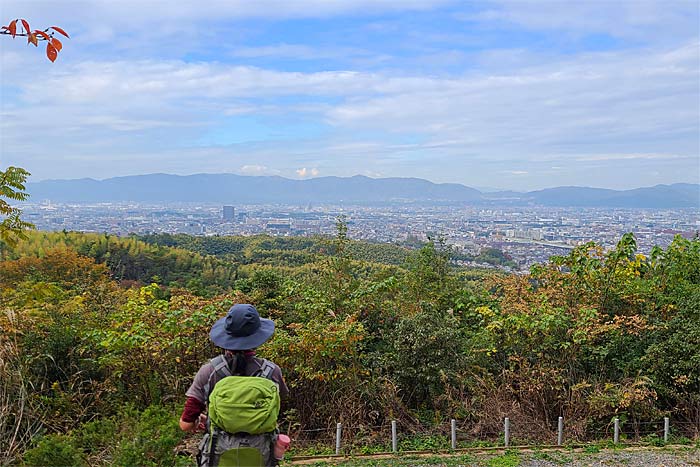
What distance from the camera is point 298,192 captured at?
330ft

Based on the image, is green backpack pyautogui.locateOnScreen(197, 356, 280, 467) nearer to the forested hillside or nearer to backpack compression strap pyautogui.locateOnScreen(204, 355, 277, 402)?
backpack compression strap pyautogui.locateOnScreen(204, 355, 277, 402)

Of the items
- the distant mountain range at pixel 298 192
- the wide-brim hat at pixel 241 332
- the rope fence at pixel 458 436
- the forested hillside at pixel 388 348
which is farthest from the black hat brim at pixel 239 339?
the distant mountain range at pixel 298 192

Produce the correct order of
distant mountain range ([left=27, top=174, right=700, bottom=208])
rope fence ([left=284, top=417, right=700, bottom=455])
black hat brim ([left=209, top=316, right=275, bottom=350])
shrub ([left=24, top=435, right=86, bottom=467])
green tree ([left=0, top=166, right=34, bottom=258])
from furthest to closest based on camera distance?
distant mountain range ([left=27, top=174, right=700, bottom=208]) < rope fence ([left=284, top=417, right=700, bottom=455]) < green tree ([left=0, top=166, right=34, bottom=258]) < shrub ([left=24, top=435, right=86, bottom=467]) < black hat brim ([left=209, top=316, right=275, bottom=350])

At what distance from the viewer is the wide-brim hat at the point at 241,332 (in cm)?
271

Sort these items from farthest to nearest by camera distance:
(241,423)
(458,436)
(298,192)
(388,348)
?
→ (298,192)
(388,348)
(458,436)
(241,423)

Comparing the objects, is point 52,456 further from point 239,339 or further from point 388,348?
point 388,348

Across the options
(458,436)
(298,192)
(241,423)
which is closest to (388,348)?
(458,436)

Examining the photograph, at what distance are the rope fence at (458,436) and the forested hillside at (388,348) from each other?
0.08 metres

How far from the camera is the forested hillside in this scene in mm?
5824

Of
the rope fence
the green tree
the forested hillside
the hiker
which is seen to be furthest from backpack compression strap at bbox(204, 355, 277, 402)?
the rope fence

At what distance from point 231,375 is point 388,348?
524 centimetres

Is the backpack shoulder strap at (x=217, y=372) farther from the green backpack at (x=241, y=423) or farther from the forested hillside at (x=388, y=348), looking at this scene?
the forested hillside at (x=388, y=348)

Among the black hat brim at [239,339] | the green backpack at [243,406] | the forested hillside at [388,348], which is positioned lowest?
the forested hillside at [388,348]

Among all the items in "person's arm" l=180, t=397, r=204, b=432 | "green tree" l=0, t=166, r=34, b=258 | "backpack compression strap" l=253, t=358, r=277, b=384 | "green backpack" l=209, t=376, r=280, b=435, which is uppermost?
"green tree" l=0, t=166, r=34, b=258
